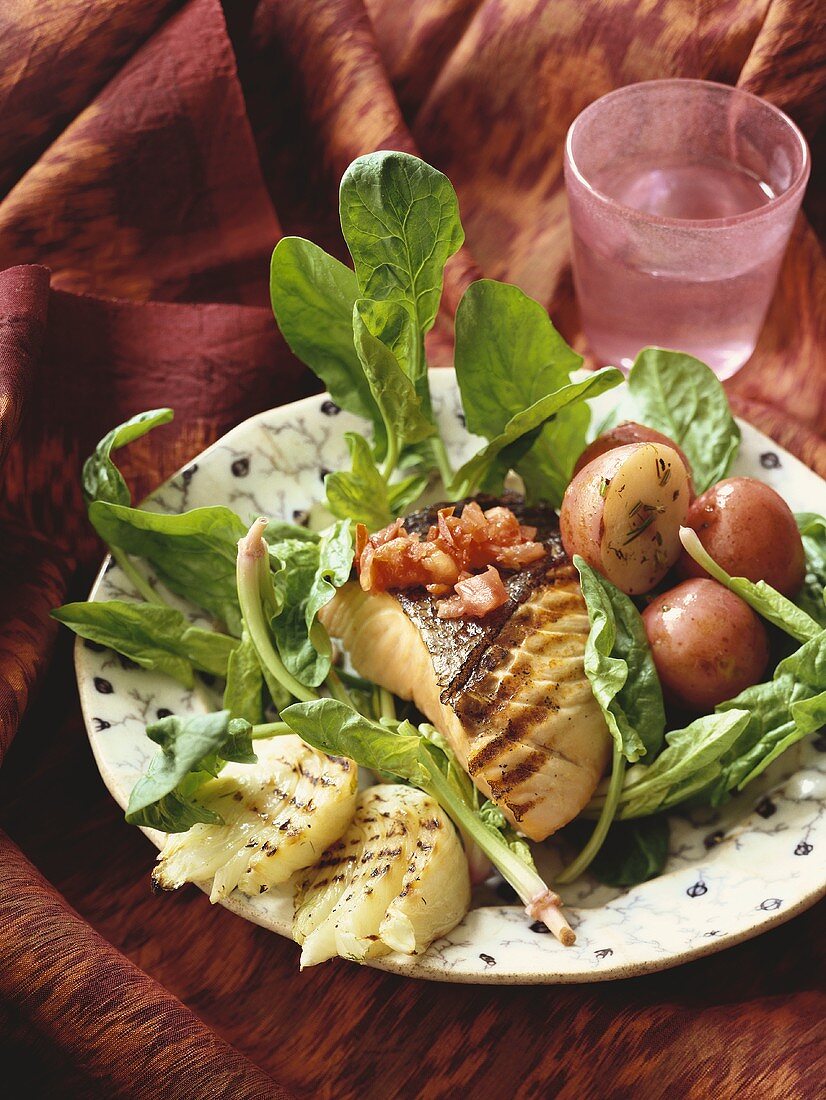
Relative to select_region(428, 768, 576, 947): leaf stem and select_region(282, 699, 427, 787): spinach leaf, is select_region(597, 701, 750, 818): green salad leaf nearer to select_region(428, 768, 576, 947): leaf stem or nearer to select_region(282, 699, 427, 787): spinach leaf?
select_region(428, 768, 576, 947): leaf stem

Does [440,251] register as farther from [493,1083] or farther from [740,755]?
[493,1083]

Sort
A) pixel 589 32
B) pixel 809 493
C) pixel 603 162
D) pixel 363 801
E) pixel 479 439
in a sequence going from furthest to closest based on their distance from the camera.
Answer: pixel 589 32
pixel 603 162
pixel 479 439
pixel 809 493
pixel 363 801

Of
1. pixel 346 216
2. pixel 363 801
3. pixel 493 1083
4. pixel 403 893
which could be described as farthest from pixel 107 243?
pixel 493 1083

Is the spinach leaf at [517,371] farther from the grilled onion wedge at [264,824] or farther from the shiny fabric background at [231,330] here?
the grilled onion wedge at [264,824]

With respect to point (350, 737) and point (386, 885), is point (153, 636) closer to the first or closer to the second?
point (350, 737)

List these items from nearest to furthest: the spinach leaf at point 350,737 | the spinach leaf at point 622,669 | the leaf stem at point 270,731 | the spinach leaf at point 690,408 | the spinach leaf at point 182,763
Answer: the spinach leaf at point 182,763, the spinach leaf at point 350,737, the spinach leaf at point 622,669, the leaf stem at point 270,731, the spinach leaf at point 690,408

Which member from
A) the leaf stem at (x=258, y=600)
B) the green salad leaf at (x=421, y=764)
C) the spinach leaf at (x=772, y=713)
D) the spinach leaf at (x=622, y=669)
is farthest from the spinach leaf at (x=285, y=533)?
the spinach leaf at (x=772, y=713)

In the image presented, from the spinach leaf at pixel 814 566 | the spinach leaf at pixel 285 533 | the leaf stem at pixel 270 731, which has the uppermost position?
the spinach leaf at pixel 285 533
